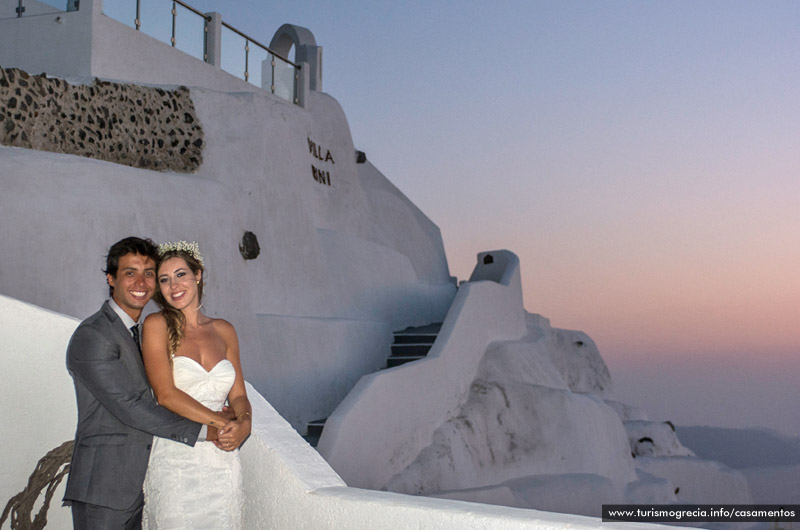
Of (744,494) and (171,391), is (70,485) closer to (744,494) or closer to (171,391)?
(171,391)

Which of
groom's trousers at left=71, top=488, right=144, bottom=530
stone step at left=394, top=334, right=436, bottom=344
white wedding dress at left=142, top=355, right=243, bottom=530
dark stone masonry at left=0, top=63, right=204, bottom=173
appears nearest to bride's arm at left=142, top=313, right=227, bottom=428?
white wedding dress at left=142, top=355, right=243, bottom=530

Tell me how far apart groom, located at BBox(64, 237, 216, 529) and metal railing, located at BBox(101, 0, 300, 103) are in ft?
32.6

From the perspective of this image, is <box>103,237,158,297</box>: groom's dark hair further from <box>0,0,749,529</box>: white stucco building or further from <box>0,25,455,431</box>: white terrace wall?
<box>0,25,455,431</box>: white terrace wall

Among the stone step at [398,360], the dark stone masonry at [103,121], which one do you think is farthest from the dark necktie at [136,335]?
the stone step at [398,360]

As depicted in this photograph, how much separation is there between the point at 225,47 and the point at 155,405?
11.9 meters

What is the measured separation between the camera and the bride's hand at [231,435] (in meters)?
3.32

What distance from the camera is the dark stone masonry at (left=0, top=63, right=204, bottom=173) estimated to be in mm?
8188

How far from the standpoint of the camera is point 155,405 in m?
3.13

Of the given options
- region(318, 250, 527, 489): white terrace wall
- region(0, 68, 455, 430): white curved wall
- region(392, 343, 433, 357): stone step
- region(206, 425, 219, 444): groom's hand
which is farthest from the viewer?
region(392, 343, 433, 357): stone step

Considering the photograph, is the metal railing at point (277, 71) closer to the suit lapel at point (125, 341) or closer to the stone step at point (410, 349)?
the stone step at point (410, 349)

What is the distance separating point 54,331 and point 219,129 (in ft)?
24.3

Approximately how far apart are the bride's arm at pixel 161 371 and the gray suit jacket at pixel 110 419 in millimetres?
45

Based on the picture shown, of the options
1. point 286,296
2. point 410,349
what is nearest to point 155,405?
point 286,296

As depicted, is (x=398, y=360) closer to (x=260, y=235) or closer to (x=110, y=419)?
(x=260, y=235)
